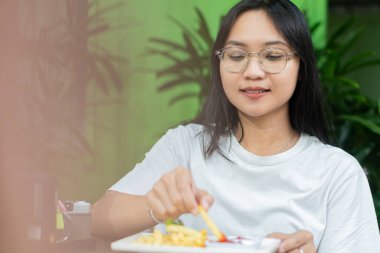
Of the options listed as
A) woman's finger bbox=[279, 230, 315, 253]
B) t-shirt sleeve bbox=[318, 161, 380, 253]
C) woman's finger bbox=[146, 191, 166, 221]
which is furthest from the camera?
t-shirt sleeve bbox=[318, 161, 380, 253]

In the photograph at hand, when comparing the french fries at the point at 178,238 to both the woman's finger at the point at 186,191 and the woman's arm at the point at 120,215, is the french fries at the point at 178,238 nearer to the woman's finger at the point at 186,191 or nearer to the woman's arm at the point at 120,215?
the woman's finger at the point at 186,191

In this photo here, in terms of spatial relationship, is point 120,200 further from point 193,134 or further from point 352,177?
point 352,177

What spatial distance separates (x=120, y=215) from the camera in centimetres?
160

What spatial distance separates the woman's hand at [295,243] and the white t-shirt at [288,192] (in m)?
0.19

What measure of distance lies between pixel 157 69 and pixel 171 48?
6.0 inches

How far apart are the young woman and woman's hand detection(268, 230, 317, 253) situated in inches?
0.8

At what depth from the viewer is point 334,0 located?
27.1ft

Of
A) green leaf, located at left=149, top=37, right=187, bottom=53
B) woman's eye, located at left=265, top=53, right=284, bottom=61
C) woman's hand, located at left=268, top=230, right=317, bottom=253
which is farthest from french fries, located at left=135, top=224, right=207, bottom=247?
green leaf, located at left=149, top=37, right=187, bottom=53

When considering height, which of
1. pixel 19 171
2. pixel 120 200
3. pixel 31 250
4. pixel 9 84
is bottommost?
pixel 120 200

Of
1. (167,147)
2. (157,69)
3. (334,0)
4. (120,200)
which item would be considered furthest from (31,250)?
(334,0)

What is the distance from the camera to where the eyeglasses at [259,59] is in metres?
1.63

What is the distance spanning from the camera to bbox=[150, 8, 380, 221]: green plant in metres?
3.45

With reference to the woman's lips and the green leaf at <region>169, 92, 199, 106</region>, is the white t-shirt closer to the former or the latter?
the woman's lips

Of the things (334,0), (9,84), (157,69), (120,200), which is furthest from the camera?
(334,0)
